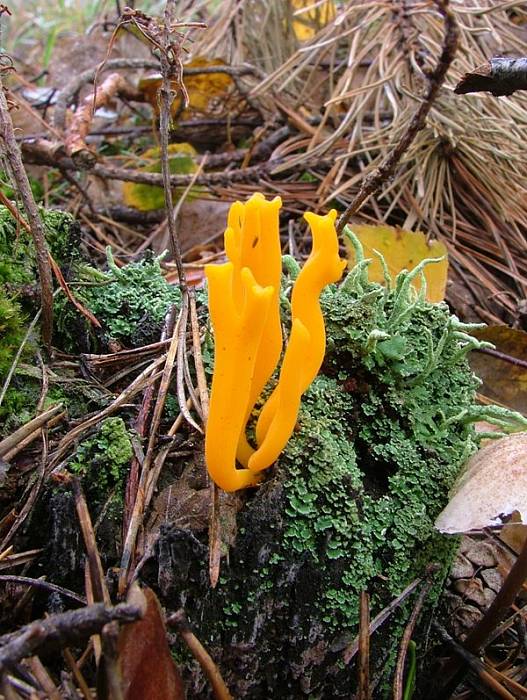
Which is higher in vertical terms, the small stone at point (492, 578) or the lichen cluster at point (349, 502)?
the lichen cluster at point (349, 502)

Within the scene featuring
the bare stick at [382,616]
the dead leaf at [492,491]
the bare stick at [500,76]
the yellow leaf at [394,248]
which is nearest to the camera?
the bare stick at [500,76]

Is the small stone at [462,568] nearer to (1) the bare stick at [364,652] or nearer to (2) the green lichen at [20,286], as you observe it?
(1) the bare stick at [364,652]

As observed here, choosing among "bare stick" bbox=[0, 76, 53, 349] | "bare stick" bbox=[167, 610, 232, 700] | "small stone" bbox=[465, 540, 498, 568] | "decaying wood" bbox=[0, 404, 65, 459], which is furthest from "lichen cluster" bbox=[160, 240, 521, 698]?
"bare stick" bbox=[0, 76, 53, 349]

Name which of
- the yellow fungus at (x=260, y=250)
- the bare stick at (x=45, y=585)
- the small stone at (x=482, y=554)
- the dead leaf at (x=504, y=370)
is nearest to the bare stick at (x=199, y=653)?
the bare stick at (x=45, y=585)

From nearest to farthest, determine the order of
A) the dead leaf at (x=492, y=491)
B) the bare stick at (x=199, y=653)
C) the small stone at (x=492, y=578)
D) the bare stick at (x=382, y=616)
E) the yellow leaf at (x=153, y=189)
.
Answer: the bare stick at (x=199, y=653) < the dead leaf at (x=492, y=491) < the bare stick at (x=382, y=616) < the small stone at (x=492, y=578) < the yellow leaf at (x=153, y=189)

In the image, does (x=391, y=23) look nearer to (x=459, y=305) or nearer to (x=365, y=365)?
(x=459, y=305)

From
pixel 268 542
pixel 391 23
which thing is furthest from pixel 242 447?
pixel 391 23

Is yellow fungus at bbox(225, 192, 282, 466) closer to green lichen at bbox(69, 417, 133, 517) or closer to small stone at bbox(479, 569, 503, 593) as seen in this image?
green lichen at bbox(69, 417, 133, 517)
